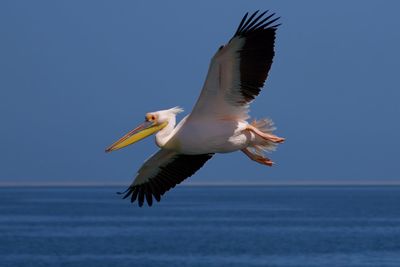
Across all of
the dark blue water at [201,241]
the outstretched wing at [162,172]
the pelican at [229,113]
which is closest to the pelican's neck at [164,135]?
the pelican at [229,113]

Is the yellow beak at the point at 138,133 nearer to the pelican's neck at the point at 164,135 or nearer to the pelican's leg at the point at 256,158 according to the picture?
the pelican's neck at the point at 164,135

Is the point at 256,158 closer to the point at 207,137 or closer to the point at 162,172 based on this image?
the point at 207,137

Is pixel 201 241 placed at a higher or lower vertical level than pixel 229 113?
lower

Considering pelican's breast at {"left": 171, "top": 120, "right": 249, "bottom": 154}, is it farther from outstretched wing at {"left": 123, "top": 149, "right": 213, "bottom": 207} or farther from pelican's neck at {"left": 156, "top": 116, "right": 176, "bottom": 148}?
outstretched wing at {"left": 123, "top": 149, "right": 213, "bottom": 207}

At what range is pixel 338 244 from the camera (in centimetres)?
7325

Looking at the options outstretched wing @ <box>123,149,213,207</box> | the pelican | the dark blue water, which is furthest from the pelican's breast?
the dark blue water

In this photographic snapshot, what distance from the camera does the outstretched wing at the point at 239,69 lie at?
1022 cm

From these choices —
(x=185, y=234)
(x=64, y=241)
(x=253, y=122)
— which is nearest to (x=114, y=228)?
(x=185, y=234)

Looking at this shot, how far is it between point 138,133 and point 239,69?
1.37m

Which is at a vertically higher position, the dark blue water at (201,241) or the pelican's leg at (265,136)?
the pelican's leg at (265,136)

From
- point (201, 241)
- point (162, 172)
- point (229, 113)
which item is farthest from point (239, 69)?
point (201, 241)

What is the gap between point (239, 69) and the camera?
10297 mm

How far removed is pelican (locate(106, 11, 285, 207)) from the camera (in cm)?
1023

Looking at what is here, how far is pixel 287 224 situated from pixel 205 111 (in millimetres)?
87158
